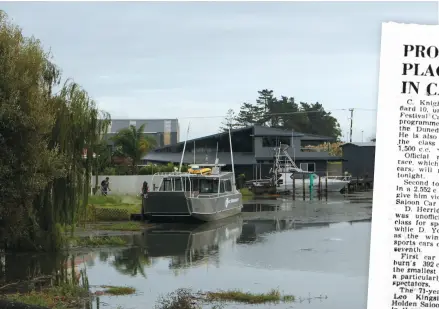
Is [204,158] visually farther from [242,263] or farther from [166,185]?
[242,263]

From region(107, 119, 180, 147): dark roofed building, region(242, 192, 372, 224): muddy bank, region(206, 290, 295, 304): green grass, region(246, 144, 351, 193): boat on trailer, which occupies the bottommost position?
region(206, 290, 295, 304): green grass

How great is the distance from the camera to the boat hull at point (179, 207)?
2580 cm

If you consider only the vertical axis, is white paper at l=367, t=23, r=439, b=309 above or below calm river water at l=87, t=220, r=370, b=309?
above

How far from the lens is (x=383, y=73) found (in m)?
3.17

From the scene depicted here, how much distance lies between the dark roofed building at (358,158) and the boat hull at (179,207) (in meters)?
37.8

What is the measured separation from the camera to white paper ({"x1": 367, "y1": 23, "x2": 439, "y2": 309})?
3012 mm

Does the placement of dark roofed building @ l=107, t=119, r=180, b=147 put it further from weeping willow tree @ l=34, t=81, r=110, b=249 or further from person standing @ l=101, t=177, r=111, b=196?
weeping willow tree @ l=34, t=81, r=110, b=249

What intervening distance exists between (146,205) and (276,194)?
23206mm

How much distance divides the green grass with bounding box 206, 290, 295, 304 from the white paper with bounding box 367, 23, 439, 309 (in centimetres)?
851

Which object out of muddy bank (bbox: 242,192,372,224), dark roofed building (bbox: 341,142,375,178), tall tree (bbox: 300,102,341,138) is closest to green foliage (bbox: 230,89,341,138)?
tall tree (bbox: 300,102,341,138)

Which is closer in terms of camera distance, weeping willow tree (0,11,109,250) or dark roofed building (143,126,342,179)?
weeping willow tree (0,11,109,250)

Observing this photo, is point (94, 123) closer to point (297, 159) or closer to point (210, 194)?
point (210, 194)

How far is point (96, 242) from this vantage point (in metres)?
19.7

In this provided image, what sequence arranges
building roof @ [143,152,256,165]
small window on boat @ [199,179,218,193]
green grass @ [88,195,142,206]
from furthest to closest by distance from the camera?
building roof @ [143,152,256,165] → green grass @ [88,195,142,206] → small window on boat @ [199,179,218,193]
